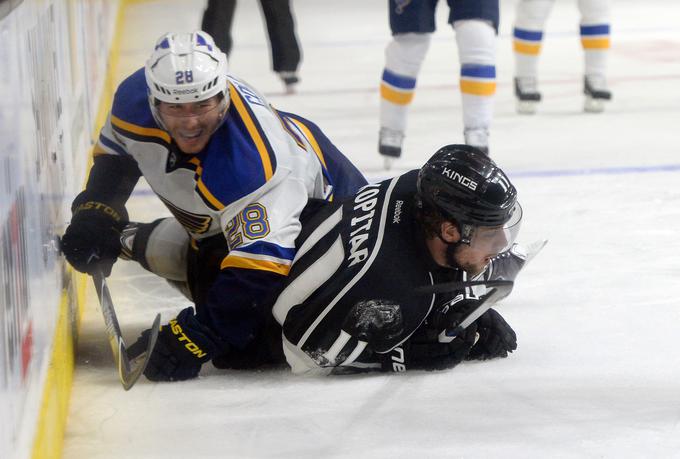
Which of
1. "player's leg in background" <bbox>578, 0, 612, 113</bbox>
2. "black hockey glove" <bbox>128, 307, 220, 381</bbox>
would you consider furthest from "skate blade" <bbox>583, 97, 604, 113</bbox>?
"black hockey glove" <bbox>128, 307, 220, 381</bbox>

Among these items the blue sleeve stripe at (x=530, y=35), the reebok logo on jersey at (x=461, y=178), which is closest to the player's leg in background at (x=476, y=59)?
the blue sleeve stripe at (x=530, y=35)

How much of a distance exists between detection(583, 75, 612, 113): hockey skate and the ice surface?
0.25ft

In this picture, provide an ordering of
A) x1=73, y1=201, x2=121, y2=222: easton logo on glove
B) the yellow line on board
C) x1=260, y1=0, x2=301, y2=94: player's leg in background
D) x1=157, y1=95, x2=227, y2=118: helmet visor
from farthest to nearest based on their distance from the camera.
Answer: x1=260, y1=0, x2=301, y2=94: player's leg in background
x1=73, y1=201, x2=121, y2=222: easton logo on glove
x1=157, y1=95, x2=227, y2=118: helmet visor
the yellow line on board

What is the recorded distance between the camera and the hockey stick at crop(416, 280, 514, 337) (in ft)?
6.56

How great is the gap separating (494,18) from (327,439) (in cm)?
199

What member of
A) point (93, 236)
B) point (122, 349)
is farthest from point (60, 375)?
point (93, 236)

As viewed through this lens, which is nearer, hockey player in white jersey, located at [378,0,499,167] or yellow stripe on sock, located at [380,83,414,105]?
hockey player in white jersey, located at [378,0,499,167]

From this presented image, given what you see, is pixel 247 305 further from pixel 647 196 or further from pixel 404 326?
pixel 647 196

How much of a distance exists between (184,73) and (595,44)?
284cm

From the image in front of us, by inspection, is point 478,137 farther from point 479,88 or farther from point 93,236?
point 93,236

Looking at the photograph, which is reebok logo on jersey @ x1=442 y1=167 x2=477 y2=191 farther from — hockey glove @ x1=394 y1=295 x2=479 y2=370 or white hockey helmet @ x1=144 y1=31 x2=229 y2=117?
white hockey helmet @ x1=144 y1=31 x2=229 y2=117

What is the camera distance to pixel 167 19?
695cm

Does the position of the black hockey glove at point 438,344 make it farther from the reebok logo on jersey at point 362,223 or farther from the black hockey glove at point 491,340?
the reebok logo on jersey at point 362,223

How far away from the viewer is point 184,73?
2.06 metres
